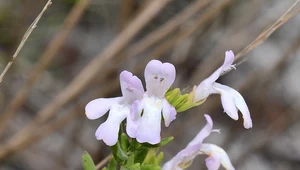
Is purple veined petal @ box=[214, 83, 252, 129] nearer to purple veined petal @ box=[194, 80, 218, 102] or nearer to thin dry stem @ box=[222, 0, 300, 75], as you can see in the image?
purple veined petal @ box=[194, 80, 218, 102]

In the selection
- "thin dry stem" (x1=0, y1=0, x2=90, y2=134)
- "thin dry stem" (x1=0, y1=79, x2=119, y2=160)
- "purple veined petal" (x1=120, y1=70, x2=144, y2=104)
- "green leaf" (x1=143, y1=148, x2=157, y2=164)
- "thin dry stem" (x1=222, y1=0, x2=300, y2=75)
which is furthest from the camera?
"thin dry stem" (x1=0, y1=79, x2=119, y2=160)

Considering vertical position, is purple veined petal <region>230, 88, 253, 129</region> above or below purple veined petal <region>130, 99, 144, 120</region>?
below

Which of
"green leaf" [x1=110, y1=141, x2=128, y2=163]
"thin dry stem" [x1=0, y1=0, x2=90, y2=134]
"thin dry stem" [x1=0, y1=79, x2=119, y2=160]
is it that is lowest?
"green leaf" [x1=110, y1=141, x2=128, y2=163]

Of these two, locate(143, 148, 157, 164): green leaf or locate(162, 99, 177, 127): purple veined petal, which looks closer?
locate(162, 99, 177, 127): purple veined petal

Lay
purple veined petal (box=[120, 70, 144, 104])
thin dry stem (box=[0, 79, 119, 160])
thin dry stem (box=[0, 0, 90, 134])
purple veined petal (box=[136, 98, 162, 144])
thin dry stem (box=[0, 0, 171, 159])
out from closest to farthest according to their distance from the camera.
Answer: purple veined petal (box=[136, 98, 162, 144]) < purple veined petal (box=[120, 70, 144, 104]) < thin dry stem (box=[0, 0, 90, 134]) < thin dry stem (box=[0, 0, 171, 159]) < thin dry stem (box=[0, 79, 119, 160])

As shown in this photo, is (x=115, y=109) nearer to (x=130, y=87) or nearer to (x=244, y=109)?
(x=130, y=87)

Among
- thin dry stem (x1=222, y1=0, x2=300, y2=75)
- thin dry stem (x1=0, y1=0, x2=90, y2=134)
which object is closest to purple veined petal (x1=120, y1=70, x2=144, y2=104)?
thin dry stem (x1=222, y1=0, x2=300, y2=75)

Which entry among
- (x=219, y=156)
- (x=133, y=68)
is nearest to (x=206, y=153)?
(x=219, y=156)

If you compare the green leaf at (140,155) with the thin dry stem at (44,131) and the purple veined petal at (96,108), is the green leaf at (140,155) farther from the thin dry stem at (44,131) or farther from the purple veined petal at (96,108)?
the thin dry stem at (44,131)
